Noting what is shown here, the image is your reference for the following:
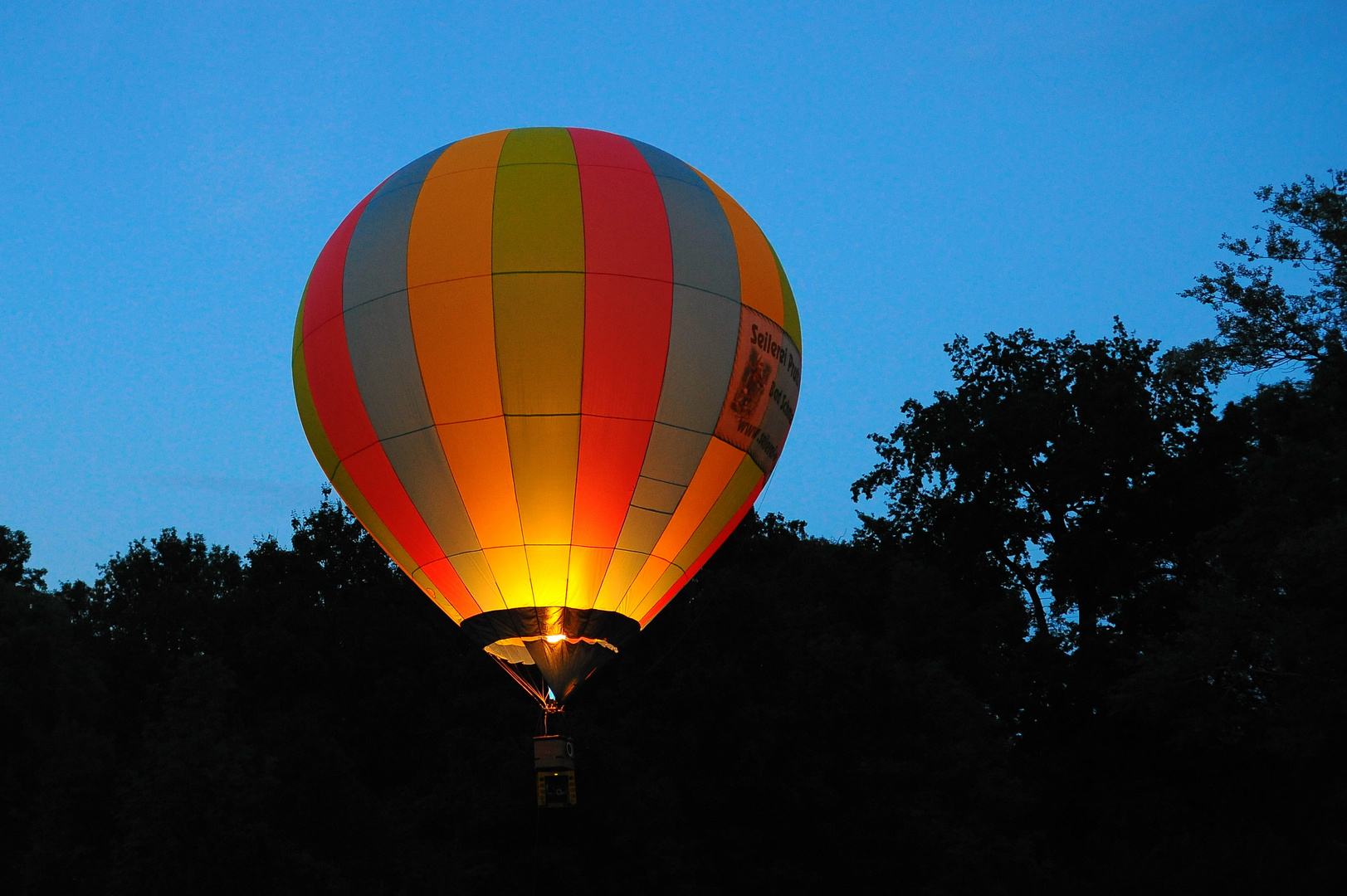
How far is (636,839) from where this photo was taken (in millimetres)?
19344

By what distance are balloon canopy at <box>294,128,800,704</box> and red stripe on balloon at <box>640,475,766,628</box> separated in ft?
0.38

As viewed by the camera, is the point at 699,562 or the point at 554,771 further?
the point at 699,562

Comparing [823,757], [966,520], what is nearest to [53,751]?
[823,757]

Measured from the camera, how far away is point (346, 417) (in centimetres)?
1168

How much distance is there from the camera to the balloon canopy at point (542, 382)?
36.1ft

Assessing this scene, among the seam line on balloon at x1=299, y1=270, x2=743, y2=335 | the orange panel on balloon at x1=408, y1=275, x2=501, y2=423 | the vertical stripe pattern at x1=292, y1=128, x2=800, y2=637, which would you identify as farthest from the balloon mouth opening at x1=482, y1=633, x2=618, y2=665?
the seam line on balloon at x1=299, y1=270, x2=743, y2=335

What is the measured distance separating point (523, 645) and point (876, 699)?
39.9 ft

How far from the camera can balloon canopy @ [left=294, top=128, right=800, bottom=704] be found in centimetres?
1100

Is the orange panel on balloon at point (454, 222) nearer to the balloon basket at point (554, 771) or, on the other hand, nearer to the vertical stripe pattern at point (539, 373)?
the vertical stripe pattern at point (539, 373)

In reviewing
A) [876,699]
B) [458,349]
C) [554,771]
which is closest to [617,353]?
[458,349]

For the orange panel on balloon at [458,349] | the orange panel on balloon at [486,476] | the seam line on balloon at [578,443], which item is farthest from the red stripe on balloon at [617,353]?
the orange panel on balloon at [458,349]

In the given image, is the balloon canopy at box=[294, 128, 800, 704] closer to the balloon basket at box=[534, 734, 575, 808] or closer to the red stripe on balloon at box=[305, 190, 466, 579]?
the red stripe on balloon at box=[305, 190, 466, 579]

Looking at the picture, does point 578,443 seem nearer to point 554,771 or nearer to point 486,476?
point 486,476

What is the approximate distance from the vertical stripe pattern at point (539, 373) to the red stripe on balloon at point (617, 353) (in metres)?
0.02
